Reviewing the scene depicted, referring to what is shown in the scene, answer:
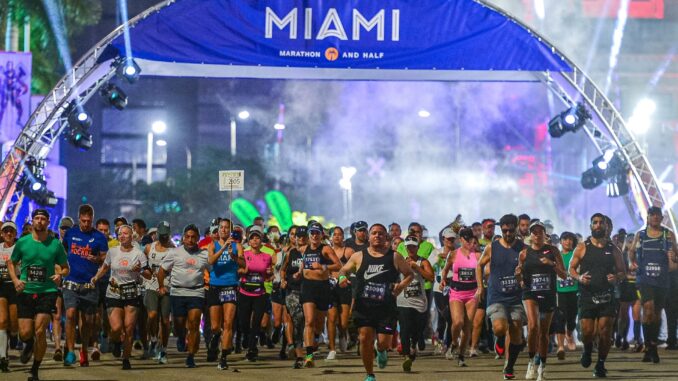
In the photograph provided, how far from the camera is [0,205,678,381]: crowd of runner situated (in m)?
13.4

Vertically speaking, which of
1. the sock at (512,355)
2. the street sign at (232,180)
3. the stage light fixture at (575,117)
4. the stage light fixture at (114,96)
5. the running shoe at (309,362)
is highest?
the stage light fixture at (114,96)

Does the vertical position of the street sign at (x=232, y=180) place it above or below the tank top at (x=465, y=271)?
above

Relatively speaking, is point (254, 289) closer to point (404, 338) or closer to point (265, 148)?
point (404, 338)

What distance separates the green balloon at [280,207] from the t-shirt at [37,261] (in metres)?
53.2

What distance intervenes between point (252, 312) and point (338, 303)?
2.58 metres

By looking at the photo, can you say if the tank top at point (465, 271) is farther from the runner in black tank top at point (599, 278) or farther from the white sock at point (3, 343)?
the white sock at point (3, 343)

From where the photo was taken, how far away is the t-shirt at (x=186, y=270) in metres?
15.3

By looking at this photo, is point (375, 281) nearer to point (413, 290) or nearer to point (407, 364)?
point (407, 364)

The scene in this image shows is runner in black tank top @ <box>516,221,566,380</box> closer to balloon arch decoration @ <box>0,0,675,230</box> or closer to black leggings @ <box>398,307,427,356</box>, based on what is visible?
black leggings @ <box>398,307,427,356</box>

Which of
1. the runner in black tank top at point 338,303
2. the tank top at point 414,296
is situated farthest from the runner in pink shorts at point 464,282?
the runner in black tank top at point 338,303

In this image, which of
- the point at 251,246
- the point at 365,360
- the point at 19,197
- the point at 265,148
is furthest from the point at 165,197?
the point at 365,360

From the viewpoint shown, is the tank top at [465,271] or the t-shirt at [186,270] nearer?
the t-shirt at [186,270]

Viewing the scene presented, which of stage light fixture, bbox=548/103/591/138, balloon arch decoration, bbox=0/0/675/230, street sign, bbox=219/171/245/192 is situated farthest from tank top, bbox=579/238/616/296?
stage light fixture, bbox=548/103/591/138

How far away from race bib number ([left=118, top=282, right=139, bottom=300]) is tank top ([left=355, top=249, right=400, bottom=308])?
154 inches
